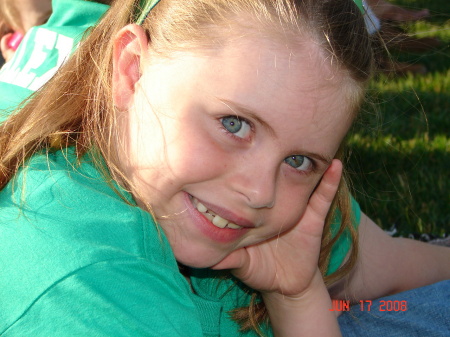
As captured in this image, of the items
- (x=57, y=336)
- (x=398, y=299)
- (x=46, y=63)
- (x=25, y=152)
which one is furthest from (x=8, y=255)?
(x=398, y=299)

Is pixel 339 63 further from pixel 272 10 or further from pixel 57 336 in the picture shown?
pixel 57 336

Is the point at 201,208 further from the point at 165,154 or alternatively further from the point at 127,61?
the point at 127,61

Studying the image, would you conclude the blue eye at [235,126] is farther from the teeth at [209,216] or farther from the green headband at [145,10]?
the green headband at [145,10]

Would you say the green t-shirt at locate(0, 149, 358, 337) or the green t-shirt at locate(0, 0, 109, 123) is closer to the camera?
the green t-shirt at locate(0, 149, 358, 337)

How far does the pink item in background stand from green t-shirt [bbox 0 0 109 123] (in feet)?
2.21

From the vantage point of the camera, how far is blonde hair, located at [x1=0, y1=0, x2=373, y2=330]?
1587 mm

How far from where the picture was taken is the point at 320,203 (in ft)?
6.50

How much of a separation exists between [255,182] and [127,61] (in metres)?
0.51

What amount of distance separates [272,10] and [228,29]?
12cm

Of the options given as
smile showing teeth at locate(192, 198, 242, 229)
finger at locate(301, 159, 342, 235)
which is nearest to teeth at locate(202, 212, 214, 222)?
smile showing teeth at locate(192, 198, 242, 229)

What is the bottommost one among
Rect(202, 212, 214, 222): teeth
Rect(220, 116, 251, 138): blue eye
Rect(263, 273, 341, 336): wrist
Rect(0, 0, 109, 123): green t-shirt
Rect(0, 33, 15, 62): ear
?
Rect(263, 273, 341, 336): wrist

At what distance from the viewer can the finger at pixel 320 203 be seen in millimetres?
1916

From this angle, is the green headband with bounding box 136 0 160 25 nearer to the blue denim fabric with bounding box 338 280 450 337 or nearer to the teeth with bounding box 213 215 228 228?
the teeth with bounding box 213 215 228 228

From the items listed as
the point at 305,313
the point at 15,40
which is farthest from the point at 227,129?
the point at 15,40
